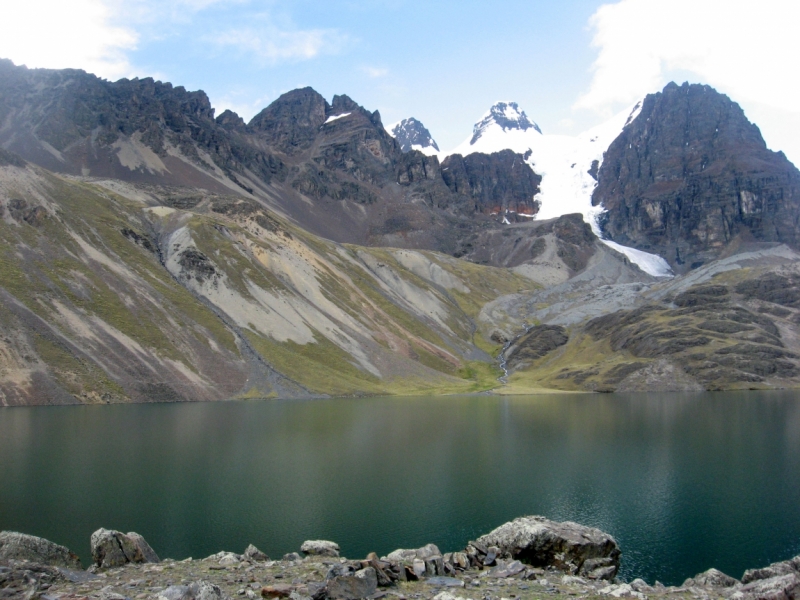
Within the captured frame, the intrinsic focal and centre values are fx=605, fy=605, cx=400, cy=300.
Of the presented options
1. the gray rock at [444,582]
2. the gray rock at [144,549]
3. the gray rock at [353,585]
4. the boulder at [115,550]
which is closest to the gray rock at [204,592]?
the gray rock at [353,585]

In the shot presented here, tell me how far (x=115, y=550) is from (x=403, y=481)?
25.4 metres

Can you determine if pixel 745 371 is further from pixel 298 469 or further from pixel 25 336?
pixel 25 336

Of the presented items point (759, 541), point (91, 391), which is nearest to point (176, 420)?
point (91, 391)

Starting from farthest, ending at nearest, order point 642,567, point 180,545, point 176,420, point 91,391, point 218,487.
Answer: point 91,391
point 176,420
point 218,487
point 180,545
point 642,567

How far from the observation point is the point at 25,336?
4144 inches

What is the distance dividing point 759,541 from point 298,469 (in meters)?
35.8

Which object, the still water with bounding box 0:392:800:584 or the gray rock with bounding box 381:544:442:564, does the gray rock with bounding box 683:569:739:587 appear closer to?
the still water with bounding box 0:392:800:584

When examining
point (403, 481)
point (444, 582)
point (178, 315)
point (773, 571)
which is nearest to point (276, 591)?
point (444, 582)

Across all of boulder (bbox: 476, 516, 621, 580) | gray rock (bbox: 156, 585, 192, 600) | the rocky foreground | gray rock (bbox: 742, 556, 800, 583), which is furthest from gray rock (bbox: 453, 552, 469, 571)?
gray rock (bbox: 742, 556, 800, 583)

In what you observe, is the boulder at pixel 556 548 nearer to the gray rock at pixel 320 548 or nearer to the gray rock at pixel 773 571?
the gray rock at pixel 773 571

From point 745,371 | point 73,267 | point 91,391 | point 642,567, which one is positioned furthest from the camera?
point 745,371

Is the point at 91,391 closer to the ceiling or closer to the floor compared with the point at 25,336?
closer to the floor

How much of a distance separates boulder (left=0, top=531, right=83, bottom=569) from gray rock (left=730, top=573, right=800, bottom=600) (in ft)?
97.2

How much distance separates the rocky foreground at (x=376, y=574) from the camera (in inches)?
905
